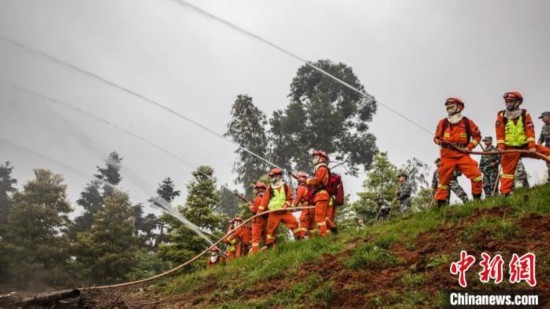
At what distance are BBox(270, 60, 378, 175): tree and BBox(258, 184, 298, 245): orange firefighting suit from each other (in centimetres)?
3314

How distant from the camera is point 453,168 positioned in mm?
10328

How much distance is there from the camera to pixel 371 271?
7.76 m

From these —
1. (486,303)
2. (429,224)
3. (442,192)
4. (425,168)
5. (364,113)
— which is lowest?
(486,303)

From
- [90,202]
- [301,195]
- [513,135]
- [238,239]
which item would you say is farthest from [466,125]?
[90,202]

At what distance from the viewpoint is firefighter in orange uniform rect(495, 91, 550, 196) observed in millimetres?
10297

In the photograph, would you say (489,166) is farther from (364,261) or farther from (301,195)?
(364,261)

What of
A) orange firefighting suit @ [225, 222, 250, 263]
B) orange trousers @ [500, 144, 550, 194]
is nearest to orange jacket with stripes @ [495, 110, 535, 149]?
orange trousers @ [500, 144, 550, 194]

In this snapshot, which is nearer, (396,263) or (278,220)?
(396,263)

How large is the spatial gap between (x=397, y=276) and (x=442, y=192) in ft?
13.5

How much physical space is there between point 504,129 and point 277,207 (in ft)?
23.5

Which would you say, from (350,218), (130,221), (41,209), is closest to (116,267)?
(130,221)

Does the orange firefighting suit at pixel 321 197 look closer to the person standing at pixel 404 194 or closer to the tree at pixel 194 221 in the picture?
the person standing at pixel 404 194

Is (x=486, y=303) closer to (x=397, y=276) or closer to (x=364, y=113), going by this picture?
(x=397, y=276)

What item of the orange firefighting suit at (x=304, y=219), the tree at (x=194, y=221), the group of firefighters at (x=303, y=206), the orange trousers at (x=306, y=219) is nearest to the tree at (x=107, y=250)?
the tree at (x=194, y=221)
